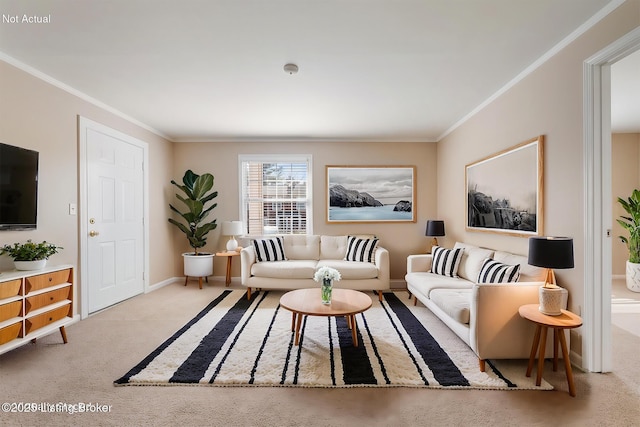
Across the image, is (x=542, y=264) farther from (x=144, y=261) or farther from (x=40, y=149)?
(x=144, y=261)

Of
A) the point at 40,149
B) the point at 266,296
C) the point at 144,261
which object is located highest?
the point at 40,149

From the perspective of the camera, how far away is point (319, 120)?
4.16m

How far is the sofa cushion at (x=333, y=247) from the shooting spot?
4742 millimetres

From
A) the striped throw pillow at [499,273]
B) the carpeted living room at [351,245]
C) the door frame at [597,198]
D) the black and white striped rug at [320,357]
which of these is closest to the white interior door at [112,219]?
the carpeted living room at [351,245]

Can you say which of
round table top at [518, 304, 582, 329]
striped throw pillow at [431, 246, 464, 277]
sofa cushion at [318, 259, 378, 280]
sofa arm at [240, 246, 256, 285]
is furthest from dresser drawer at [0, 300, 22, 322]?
striped throw pillow at [431, 246, 464, 277]

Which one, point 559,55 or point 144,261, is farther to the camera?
point 144,261

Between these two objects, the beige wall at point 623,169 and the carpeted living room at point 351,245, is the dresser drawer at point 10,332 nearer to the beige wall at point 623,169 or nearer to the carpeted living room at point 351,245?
the carpeted living room at point 351,245

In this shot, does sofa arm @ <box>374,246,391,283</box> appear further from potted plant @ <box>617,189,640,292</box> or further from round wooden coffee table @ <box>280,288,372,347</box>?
potted plant @ <box>617,189,640,292</box>

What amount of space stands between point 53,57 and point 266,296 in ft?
11.1

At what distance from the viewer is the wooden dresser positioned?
222 centimetres

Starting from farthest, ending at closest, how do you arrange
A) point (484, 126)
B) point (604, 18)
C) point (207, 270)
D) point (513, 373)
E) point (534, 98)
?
point (207, 270) < point (484, 126) < point (534, 98) < point (513, 373) < point (604, 18)

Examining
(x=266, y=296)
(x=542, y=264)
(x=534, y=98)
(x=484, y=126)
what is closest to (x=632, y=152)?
(x=484, y=126)

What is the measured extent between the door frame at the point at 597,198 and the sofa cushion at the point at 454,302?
791 mm

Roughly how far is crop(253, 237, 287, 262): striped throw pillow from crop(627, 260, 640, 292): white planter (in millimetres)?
5121
